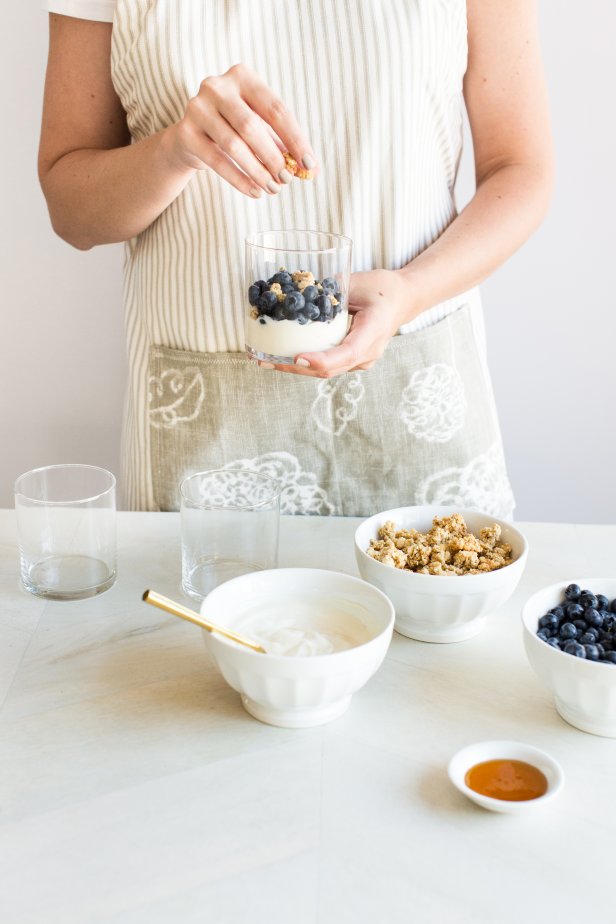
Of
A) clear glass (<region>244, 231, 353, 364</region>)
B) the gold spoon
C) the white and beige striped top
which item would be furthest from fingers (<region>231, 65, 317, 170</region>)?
the gold spoon

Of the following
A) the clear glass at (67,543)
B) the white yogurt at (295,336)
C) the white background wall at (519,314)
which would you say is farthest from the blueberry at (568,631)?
the white background wall at (519,314)

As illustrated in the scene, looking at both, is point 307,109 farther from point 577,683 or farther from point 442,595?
point 577,683

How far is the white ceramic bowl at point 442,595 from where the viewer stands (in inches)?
38.5

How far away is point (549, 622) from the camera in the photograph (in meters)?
0.92

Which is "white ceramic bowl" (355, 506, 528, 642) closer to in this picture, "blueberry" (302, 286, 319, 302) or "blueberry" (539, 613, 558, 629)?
"blueberry" (539, 613, 558, 629)

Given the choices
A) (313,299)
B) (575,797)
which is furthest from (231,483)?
(575,797)

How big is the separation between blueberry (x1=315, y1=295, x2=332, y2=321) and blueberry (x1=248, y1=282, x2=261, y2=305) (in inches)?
2.7

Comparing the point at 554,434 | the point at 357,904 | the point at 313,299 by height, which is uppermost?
the point at 313,299

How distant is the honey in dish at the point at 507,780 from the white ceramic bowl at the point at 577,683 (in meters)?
0.08

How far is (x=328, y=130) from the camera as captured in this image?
1.26m

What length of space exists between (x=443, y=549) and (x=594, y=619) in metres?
0.18

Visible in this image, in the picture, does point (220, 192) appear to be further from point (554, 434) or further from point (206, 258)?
point (554, 434)

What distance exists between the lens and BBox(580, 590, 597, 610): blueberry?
93 cm

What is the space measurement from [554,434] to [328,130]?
92 centimetres
